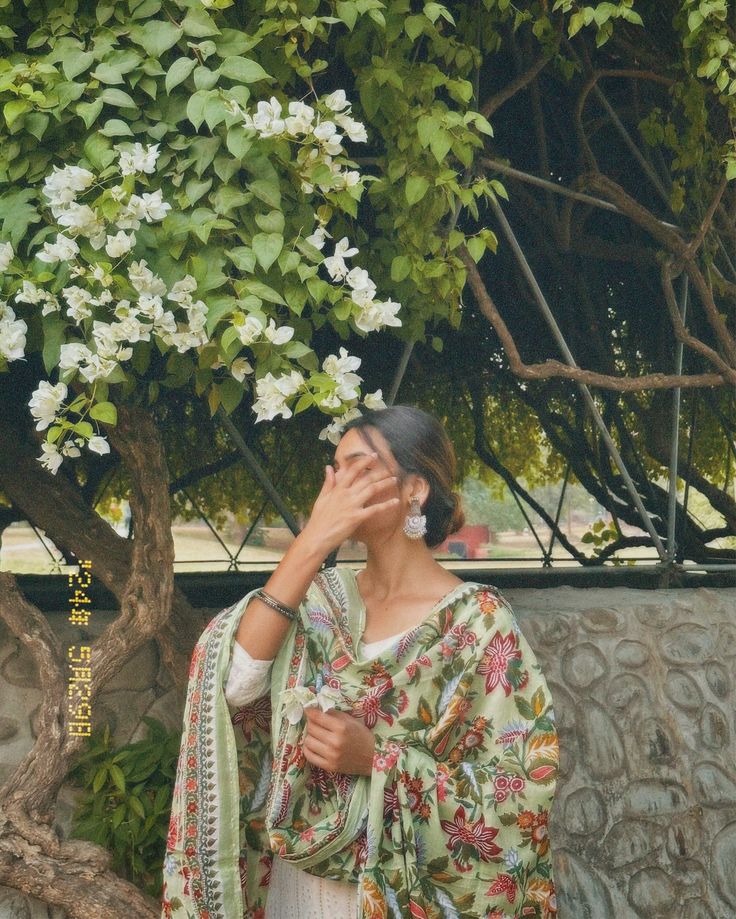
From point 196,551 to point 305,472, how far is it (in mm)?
563

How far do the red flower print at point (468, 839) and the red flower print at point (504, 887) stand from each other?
47 mm

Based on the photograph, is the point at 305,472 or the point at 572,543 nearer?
the point at 305,472

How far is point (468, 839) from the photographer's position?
5.93 feet

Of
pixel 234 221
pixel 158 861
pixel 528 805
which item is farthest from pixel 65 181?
pixel 158 861

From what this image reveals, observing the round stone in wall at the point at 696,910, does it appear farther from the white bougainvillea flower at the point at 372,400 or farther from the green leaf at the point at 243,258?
the green leaf at the point at 243,258

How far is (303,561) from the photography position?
190 centimetres

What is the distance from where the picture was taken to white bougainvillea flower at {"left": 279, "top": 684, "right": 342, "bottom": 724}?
72.3 inches

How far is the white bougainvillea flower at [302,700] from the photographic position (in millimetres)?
1837

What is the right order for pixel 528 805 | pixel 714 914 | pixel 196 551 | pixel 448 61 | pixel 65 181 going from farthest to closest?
pixel 196 551, pixel 714 914, pixel 448 61, pixel 65 181, pixel 528 805

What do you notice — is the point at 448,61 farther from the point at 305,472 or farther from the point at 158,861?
the point at 158,861

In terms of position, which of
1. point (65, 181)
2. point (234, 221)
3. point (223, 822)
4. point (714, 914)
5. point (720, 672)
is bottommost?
point (714, 914)

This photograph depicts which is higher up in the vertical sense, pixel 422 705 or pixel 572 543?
pixel 422 705

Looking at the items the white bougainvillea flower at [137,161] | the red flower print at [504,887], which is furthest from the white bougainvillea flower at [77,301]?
the red flower print at [504,887]

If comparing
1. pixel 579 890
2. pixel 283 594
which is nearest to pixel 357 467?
pixel 283 594
